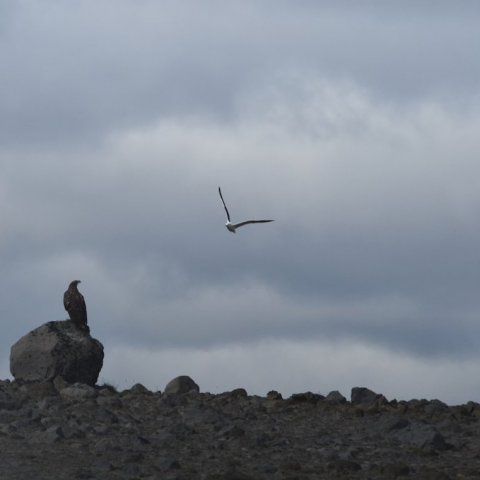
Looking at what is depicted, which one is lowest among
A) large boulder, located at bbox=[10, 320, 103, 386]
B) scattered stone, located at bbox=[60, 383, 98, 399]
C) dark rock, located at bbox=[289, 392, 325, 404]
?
dark rock, located at bbox=[289, 392, 325, 404]

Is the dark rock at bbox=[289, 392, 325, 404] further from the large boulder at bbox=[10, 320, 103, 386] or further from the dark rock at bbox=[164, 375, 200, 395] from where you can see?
the large boulder at bbox=[10, 320, 103, 386]

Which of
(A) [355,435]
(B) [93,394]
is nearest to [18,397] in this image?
(B) [93,394]

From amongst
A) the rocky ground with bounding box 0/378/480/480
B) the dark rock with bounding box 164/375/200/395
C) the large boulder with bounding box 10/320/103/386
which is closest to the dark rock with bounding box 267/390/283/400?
the rocky ground with bounding box 0/378/480/480

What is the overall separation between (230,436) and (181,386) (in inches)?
329

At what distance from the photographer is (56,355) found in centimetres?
3284

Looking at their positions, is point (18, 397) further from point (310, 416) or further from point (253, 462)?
point (253, 462)

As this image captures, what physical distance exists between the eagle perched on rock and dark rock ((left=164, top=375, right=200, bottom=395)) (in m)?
3.17

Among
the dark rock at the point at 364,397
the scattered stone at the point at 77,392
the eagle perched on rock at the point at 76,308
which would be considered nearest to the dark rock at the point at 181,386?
the scattered stone at the point at 77,392

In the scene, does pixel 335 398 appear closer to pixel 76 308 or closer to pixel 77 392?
pixel 77 392

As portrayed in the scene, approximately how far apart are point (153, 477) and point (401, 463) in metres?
4.03

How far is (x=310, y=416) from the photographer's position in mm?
27609

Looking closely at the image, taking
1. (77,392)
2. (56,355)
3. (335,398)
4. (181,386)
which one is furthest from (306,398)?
(56,355)

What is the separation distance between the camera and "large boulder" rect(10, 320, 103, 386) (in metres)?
32.9

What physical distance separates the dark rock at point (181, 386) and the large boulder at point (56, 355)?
2.33m
